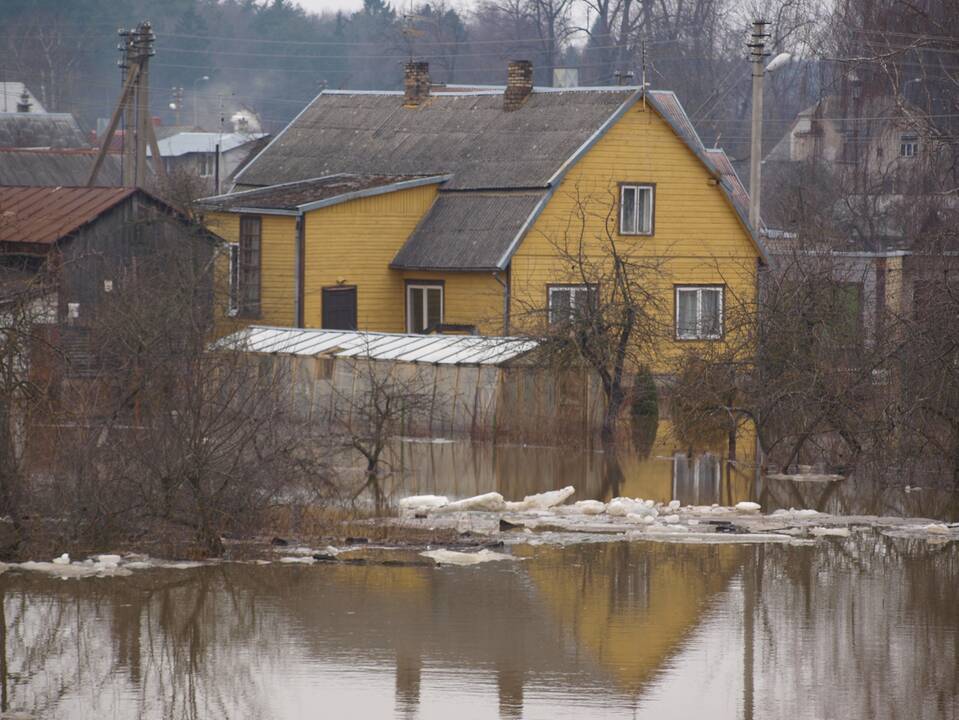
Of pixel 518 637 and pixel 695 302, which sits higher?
pixel 695 302

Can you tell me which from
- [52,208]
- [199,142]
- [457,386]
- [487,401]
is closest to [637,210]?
[457,386]

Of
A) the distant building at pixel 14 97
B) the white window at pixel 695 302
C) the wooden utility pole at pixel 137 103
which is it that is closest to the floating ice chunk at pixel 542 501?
the white window at pixel 695 302

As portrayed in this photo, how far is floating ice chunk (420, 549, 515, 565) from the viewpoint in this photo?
16.3 m

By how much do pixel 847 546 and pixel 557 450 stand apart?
8744 millimetres

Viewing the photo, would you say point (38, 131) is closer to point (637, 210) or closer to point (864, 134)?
point (864, 134)

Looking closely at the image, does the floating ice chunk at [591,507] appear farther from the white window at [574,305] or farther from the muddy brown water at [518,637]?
the white window at [574,305]

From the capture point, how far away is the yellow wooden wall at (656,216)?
1375 inches

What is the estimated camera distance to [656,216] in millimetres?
36750

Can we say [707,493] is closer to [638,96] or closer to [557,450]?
→ [557,450]

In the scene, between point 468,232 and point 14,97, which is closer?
point 468,232

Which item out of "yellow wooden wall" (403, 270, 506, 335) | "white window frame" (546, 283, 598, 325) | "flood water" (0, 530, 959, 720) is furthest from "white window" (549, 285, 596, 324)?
"flood water" (0, 530, 959, 720)

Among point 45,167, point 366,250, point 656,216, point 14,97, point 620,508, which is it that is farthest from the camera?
point 14,97

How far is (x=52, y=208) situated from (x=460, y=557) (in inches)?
829

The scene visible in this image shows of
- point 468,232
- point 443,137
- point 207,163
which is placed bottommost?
point 468,232
